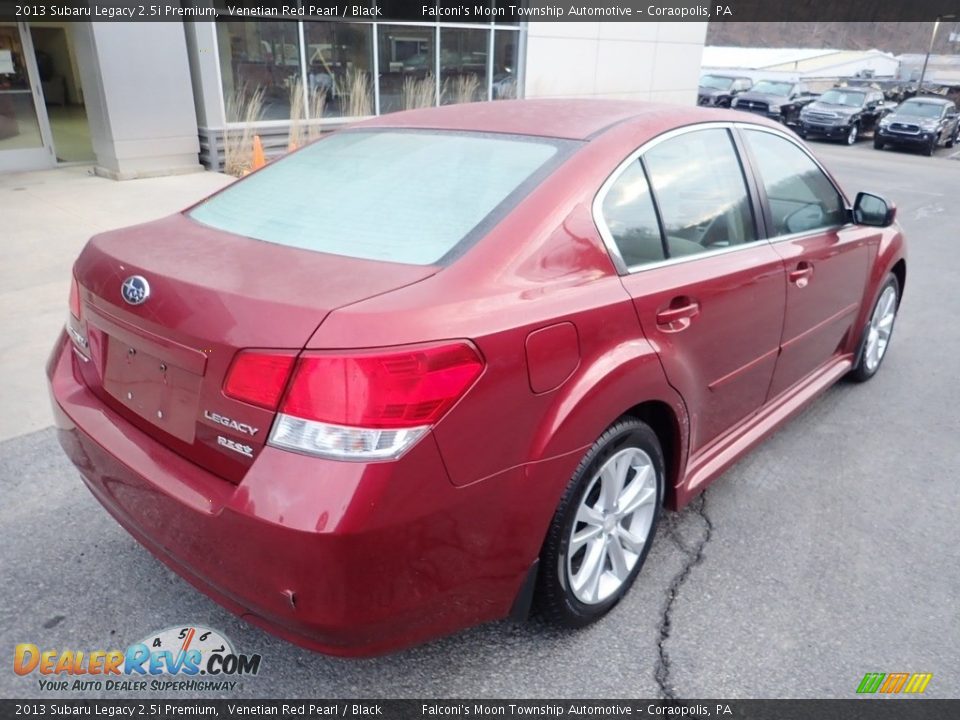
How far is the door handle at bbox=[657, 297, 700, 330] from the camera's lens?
7.82ft

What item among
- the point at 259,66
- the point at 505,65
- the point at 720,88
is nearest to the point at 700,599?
the point at 259,66

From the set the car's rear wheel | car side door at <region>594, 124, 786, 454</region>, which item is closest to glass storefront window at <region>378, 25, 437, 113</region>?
car side door at <region>594, 124, 786, 454</region>

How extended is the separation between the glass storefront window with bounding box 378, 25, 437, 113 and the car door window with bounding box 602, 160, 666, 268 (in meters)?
11.6

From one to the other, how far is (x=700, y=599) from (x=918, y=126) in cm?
2471

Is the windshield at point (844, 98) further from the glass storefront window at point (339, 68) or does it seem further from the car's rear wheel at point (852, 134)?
the glass storefront window at point (339, 68)

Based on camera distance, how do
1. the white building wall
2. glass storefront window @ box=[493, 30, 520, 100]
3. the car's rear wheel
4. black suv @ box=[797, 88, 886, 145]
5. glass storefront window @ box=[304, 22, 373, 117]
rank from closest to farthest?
glass storefront window @ box=[304, 22, 373, 117] → glass storefront window @ box=[493, 30, 520, 100] → the white building wall → black suv @ box=[797, 88, 886, 145] → the car's rear wheel

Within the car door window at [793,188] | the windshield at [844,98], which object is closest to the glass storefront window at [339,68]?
the car door window at [793,188]

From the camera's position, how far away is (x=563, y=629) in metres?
2.39

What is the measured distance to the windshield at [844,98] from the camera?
24828 mm

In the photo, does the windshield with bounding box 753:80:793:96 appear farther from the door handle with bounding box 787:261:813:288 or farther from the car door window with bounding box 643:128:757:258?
the car door window with bounding box 643:128:757:258

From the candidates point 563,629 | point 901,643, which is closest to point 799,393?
point 901,643

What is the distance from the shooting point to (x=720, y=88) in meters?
30.0

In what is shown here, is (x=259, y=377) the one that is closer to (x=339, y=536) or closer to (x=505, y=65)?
(x=339, y=536)

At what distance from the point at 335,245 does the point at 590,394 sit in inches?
34.4
